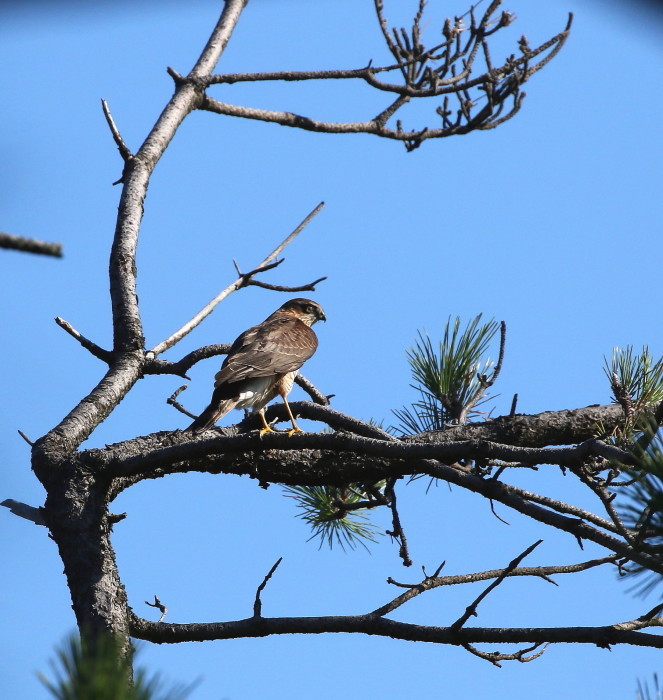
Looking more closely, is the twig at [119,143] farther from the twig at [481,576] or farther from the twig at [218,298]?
the twig at [481,576]

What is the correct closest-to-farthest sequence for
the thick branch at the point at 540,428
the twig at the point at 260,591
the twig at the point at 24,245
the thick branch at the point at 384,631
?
the twig at the point at 24,245 → the thick branch at the point at 384,631 → the twig at the point at 260,591 → the thick branch at the point at 540,428

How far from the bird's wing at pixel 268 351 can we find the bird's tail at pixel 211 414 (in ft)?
0.54

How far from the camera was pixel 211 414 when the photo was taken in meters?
4.54

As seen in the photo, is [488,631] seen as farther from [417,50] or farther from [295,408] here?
[417,50]

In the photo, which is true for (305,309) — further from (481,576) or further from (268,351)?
(481,576)

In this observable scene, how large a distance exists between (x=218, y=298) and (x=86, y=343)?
28.2 inches

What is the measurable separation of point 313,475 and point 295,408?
→ 0.47 metres

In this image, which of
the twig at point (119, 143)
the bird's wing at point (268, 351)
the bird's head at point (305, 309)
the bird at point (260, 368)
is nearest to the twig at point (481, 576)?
→ the bird at point (260, 368)

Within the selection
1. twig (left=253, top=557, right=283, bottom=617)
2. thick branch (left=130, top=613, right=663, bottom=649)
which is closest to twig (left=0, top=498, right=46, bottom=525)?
thick branch (left=130, top=613, right=663, bottom=649)

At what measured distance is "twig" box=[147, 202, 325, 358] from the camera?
4.34 m

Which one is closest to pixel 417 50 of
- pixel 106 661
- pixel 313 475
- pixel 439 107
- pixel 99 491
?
pixel 439 107

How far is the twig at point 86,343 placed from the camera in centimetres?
419

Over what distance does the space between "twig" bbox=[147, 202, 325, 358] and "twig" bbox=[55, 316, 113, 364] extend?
193 millimetres

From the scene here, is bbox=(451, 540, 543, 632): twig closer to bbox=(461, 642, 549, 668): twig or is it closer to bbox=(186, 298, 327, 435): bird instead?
bbox=(461, 642, 549, 668): twig
